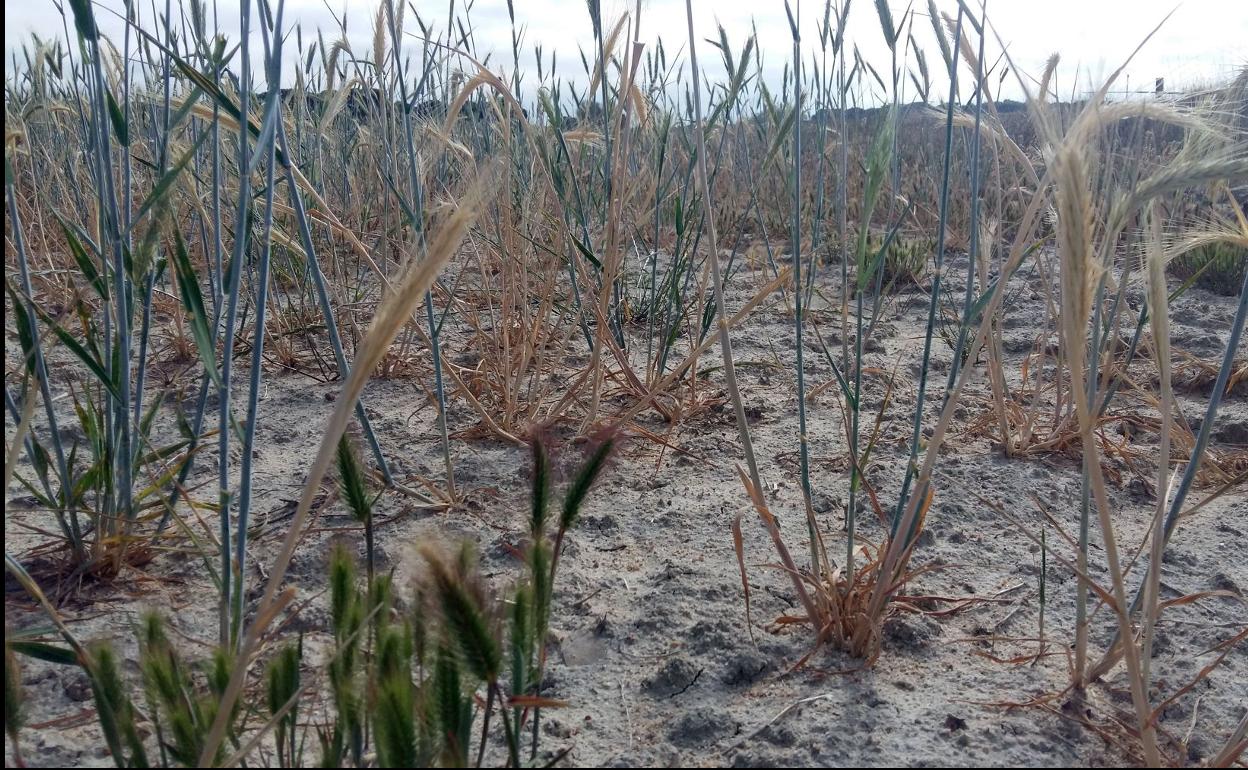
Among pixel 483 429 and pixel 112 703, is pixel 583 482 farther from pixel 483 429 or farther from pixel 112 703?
pixel 483 429

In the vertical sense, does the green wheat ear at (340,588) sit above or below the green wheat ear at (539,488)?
below

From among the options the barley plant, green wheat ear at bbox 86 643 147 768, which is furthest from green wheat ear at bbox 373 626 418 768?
green wheat ear at bbox 86 643 147 768

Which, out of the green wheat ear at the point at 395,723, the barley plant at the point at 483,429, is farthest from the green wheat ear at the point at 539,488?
the green wheat ear at the point at 395,723

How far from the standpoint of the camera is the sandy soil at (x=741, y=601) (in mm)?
1017

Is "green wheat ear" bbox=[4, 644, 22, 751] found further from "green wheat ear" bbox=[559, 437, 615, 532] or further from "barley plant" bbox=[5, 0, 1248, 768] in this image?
"green wheat ear" bbox=[559, 437, 615, 532]

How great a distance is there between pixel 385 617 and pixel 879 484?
1.20 metres

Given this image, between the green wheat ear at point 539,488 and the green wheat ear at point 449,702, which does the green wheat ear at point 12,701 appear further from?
the green wheat ear at point 539,488

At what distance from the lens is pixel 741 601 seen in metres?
1.30

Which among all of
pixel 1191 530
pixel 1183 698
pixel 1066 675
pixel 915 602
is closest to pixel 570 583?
pixel 915 602

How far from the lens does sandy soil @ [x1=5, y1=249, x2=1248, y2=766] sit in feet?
3.34

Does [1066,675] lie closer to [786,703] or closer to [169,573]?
[786,703]

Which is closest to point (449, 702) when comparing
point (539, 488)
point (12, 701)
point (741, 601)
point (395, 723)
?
point (395, 723)

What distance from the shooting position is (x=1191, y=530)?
159 centimetres

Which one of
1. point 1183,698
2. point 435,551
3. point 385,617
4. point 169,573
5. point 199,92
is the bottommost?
point 1183,698
